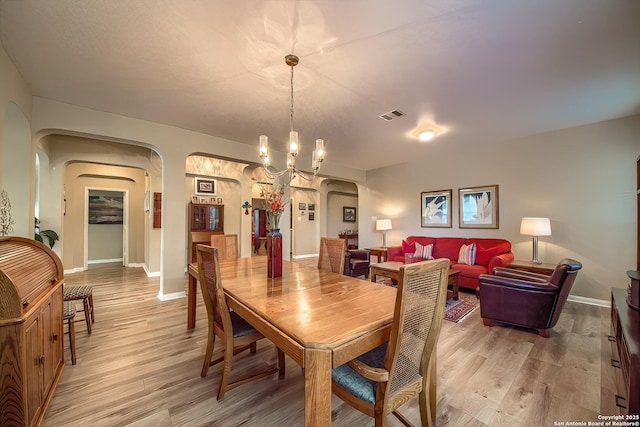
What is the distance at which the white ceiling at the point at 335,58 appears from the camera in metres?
1.67

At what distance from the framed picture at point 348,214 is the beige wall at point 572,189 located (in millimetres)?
4497

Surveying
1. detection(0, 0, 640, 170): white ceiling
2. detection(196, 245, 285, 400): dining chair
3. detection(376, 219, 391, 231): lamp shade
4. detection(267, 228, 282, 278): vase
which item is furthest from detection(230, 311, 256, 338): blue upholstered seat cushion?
detection(376, 219, 391, 231): lamp shade

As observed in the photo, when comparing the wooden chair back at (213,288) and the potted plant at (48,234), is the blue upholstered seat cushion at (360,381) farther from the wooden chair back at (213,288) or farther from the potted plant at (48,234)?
the potted plant at (48,234)

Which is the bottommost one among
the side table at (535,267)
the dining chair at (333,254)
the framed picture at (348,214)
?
the side table at (535,267)

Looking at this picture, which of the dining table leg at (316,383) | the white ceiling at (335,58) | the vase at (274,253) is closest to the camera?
the dining table leg at (316,383)

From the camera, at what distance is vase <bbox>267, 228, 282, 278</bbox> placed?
2.07m

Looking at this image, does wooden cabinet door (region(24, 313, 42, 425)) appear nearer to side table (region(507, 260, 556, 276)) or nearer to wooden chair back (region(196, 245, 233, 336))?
wooden chair back (region(196, 245, 233, 336))

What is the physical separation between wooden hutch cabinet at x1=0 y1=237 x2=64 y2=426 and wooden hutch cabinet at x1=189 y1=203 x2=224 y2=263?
405 cm

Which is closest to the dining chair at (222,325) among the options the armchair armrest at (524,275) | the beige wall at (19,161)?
the beige wall at (19,161)

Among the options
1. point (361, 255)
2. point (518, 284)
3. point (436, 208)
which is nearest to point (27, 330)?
point (518, 284)

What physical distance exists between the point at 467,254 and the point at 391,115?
9.53ft

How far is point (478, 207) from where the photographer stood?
4.84m

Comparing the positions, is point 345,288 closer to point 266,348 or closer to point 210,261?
point 210,261

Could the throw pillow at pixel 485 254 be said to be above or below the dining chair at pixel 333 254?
below
